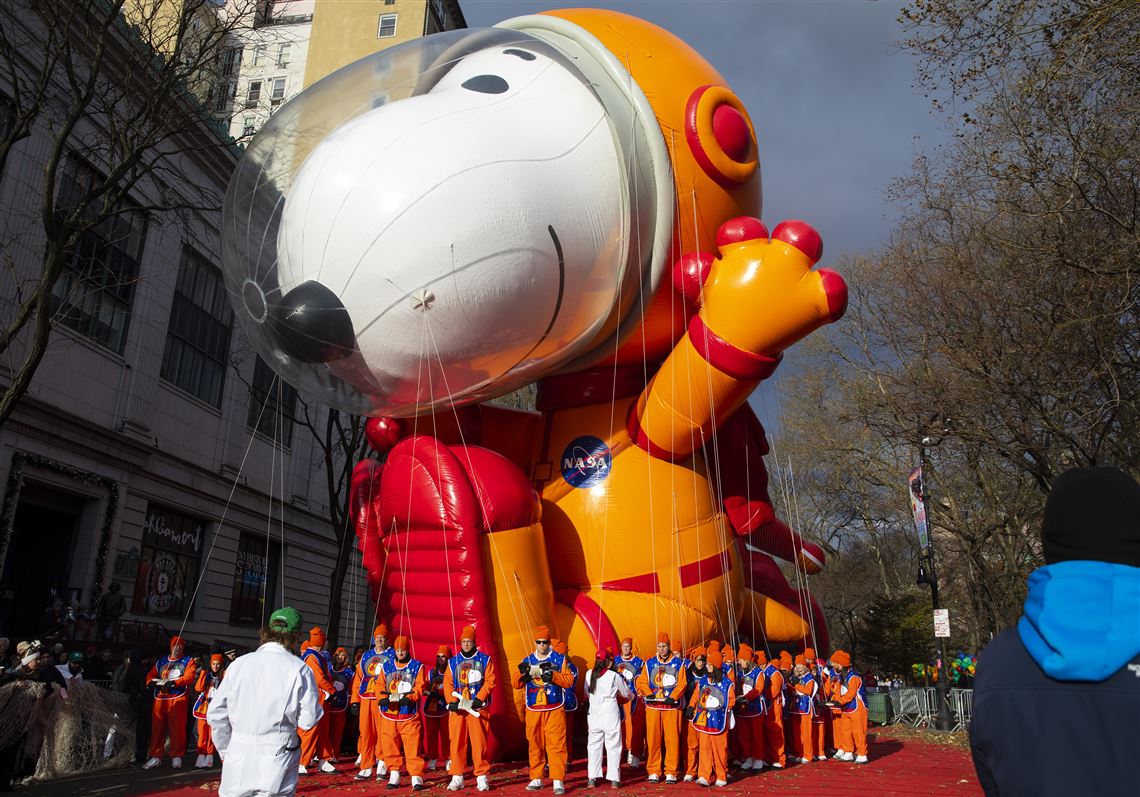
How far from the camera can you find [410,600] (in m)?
9.35

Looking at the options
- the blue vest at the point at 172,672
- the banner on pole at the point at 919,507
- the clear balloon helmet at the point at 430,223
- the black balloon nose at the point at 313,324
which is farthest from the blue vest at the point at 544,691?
the banner on pole at the point at 919,507

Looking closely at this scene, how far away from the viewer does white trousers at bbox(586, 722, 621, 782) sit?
9.16 meters

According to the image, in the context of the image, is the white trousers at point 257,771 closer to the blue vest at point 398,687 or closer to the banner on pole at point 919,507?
the blue vest at point 398,687

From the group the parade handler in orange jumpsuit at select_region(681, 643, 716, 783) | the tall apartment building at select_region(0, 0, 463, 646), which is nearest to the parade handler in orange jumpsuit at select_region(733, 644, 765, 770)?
the parade handler in orange jumpsuit at select_region(681, 643, 716, 783)

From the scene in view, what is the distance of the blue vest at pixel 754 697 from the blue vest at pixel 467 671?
3.40 meters

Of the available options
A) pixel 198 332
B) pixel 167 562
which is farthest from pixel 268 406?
pixel 167 562

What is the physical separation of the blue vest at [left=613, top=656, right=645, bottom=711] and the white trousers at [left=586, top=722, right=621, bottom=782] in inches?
15.3

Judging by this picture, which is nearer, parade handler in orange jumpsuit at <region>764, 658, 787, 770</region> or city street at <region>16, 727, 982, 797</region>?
city street at <region>16, 727, 982, 797</region>

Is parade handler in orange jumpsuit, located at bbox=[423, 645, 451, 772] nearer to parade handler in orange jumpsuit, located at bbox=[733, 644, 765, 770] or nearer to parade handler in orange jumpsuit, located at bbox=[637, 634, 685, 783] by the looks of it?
parade handler in orange jumpsuit, located at bbox=[637, 634, 685, 783]

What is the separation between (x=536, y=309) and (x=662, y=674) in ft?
13.7

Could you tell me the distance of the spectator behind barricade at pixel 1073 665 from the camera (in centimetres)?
186

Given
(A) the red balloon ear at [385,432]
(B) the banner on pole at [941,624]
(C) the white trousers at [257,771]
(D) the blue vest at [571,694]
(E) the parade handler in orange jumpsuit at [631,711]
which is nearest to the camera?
(C) the white trousers at [257,771]

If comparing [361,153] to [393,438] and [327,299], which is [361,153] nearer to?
[327,299]

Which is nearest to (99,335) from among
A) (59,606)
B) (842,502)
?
(59,606)
